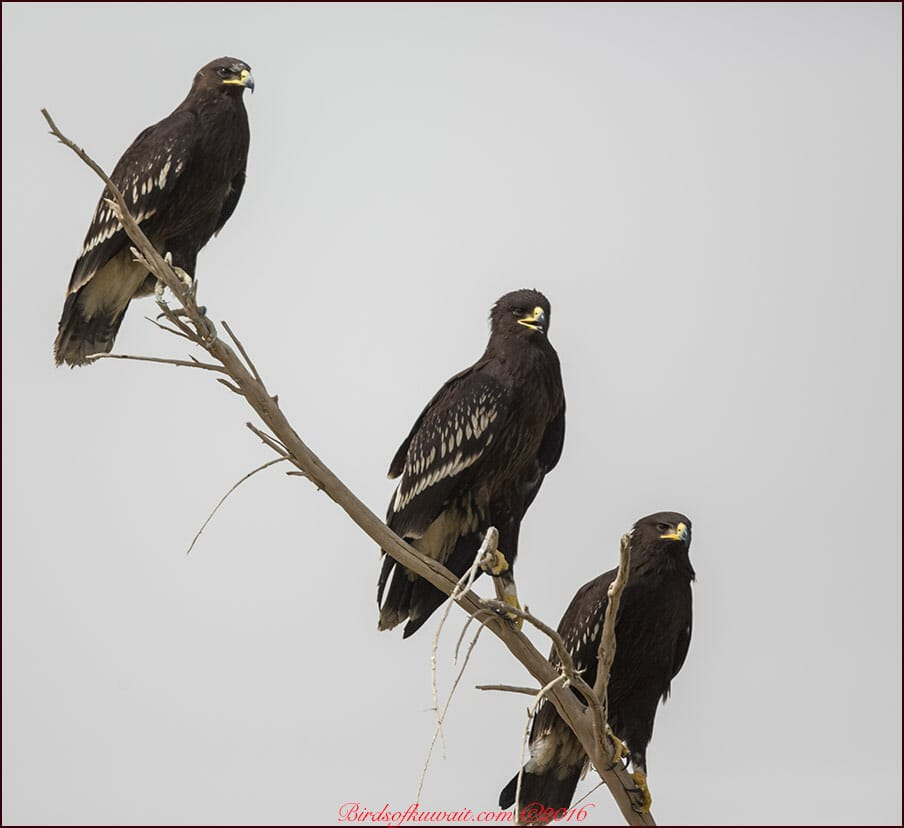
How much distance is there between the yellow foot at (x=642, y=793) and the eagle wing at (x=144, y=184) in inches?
132

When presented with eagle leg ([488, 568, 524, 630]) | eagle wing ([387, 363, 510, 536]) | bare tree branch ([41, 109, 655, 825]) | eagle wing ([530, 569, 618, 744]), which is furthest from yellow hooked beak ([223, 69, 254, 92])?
eagle wing ([530, 569, 618, 744])

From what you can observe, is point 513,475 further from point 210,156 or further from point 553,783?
point 210,156

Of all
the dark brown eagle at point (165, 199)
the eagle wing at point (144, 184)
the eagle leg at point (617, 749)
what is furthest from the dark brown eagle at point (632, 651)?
the eagle wing at point (144, 184)

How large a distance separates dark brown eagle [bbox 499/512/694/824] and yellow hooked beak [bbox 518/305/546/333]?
3.30 feet

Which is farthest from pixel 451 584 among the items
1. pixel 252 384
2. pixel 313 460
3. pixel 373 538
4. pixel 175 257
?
pixel 175 257

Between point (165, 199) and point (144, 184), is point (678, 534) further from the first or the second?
point (144, 184)

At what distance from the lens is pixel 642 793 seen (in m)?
5.44

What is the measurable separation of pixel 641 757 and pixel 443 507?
4.80 feet

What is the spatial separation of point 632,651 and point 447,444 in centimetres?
122

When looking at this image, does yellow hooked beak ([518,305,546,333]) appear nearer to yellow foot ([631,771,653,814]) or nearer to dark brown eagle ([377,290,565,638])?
dark brown eagle ([377,290,565,638])

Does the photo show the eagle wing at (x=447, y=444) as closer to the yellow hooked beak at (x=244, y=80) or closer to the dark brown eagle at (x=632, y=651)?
the dark brown eagle at (x=632, y=651)

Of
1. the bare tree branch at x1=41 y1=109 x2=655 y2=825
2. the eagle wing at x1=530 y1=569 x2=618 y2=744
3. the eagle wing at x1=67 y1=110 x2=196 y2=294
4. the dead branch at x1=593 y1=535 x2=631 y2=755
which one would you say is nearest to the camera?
the dead branch at x1=593 y1=535 x2=631 y2=755

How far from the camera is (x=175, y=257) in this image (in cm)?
619

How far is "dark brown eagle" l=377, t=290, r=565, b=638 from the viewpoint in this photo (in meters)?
5.43
